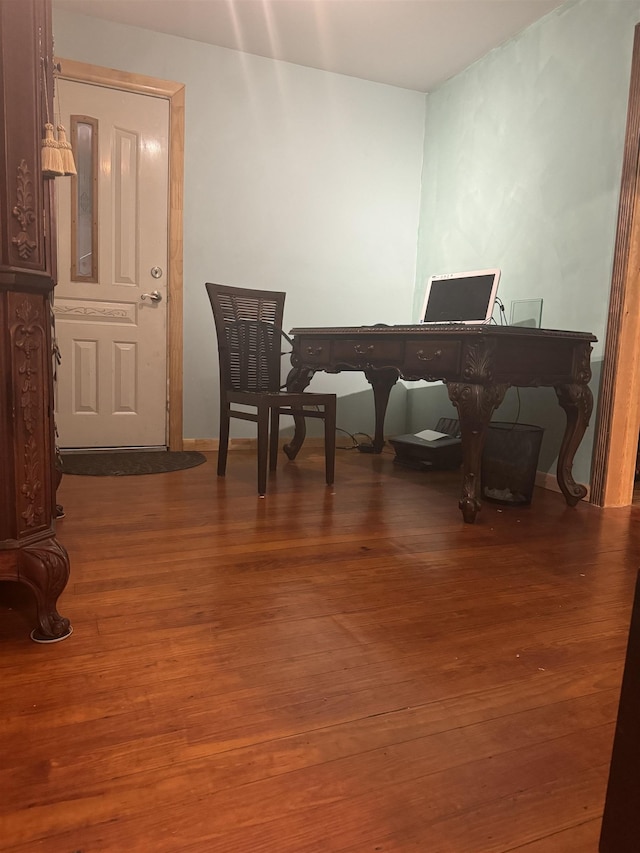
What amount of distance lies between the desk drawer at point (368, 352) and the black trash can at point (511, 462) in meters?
0.53

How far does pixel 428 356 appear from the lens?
2488mm

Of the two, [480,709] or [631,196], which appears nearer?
[480,709]

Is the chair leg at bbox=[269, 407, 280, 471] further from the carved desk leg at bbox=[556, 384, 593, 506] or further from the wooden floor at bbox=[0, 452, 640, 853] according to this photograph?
the carved desk leg at bbox=[556, 384, 593, 506]

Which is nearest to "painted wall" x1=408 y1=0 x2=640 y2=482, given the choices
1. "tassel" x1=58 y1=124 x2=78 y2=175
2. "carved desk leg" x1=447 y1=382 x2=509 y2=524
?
"carved desk leg" x1=447 y1=382 x2=509 y2=524

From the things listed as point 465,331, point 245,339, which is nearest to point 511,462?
point 465,331

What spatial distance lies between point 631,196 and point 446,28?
148 centimetres

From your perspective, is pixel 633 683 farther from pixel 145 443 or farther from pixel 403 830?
pixel 145 443

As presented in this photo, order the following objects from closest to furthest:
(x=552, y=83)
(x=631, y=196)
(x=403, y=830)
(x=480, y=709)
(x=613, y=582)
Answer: (x=403, y=830)
(x=480, y=709)
(x=613, y=582)
(x=631, y=196)
(x=552, y=83)

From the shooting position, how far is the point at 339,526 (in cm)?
225

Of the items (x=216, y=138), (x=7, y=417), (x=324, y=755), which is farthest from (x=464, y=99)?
(x=324, y=755)

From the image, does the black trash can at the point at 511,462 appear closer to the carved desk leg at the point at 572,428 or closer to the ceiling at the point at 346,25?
the carved desk leg at the point at 572,428

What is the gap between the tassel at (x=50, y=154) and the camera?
131 centimetres

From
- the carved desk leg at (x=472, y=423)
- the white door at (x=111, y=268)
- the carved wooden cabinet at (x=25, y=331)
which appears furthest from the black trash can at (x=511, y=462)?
the white door at (x=111, y=268)

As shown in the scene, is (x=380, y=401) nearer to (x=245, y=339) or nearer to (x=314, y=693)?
(x=245, y=339)
